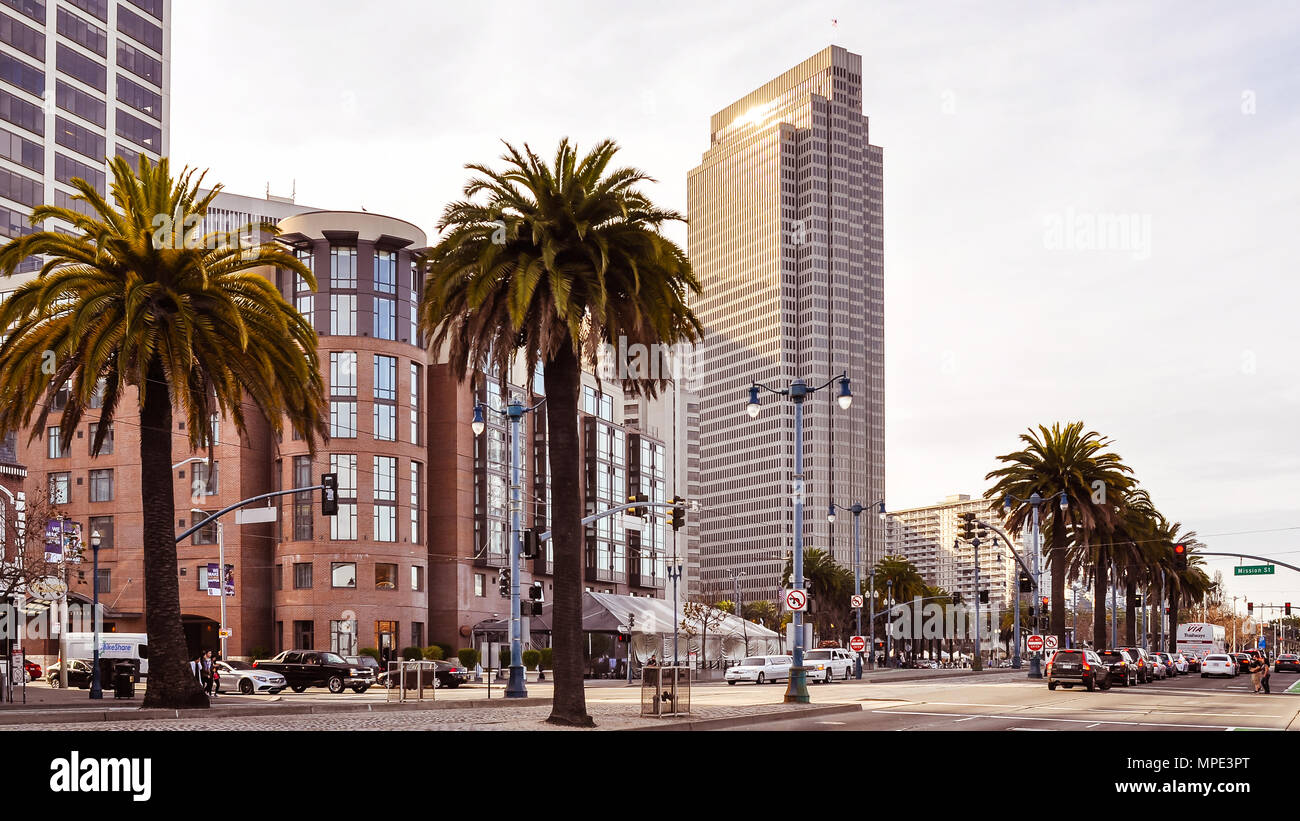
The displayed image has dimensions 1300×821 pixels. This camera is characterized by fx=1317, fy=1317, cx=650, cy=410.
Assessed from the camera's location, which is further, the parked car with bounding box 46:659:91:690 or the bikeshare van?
the bikeshare van

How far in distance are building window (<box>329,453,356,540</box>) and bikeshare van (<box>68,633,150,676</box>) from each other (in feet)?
64.8

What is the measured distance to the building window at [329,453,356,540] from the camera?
87500 millimetres

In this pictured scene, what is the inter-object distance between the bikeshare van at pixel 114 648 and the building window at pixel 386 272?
101ft

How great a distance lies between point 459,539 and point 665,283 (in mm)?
70104

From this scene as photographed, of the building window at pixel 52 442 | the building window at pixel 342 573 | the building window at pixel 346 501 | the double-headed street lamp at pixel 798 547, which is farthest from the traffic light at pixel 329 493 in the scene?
the building window at pixel 52 442

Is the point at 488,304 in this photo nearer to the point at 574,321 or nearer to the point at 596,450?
the point at 574,321

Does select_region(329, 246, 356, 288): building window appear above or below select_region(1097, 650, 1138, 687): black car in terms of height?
above

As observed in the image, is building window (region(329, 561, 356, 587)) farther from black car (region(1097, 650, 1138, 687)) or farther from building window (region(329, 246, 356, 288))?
black car (region(1097, 650, 1138, 687))

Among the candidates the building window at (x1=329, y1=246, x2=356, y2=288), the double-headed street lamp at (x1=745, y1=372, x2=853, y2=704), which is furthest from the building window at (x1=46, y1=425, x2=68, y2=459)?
the double-headed street lamp at (x1=745, y1=372, x2=853, y2=704)

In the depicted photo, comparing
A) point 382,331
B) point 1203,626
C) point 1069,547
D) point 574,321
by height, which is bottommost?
point 1203,626

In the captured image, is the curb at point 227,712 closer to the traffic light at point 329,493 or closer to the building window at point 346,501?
the traffic light at point 329,493

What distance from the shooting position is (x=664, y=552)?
13250 centimetres

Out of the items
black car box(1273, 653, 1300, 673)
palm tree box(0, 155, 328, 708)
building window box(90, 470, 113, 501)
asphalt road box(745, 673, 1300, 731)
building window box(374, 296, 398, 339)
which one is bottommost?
black car box(1273, 653, 1300, 673)
